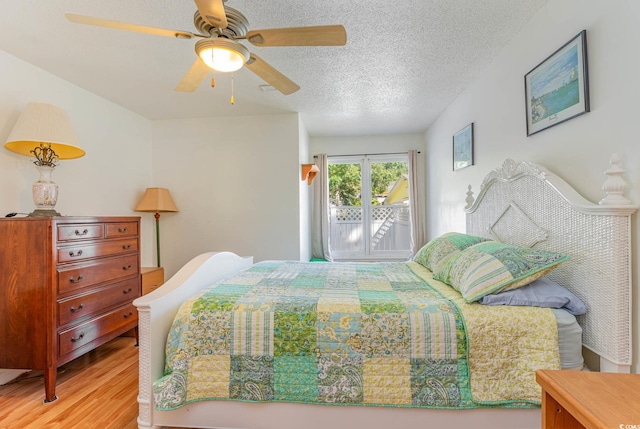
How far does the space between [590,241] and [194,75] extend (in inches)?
88.5

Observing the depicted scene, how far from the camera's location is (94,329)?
215 centimetres

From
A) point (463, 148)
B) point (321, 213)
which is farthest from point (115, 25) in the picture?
point (321, 213)

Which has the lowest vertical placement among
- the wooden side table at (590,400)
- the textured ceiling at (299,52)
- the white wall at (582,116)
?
the wooden side table at (590,400)

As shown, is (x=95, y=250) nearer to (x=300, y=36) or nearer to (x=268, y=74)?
(x=268, y=74)

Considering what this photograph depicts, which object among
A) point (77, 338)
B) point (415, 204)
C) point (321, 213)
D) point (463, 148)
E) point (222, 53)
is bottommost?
point (77, 338)

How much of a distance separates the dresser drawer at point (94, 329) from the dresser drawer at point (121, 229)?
1.96 ft

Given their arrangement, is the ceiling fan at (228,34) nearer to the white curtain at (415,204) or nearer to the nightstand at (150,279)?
the nightstand at (150,279)

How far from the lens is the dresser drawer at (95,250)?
1.95 m

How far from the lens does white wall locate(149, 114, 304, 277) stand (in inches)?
149

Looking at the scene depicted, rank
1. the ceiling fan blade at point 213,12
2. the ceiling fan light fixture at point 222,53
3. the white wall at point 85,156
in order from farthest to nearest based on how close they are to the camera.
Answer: the white wall at point 85,156
the ceiling fan light fixture at point 222,53
the ceiling fan blade at point 213,12

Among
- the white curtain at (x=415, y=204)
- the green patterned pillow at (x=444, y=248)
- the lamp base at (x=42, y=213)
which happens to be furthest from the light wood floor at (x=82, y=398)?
the white curtain at (x=415, y=204)

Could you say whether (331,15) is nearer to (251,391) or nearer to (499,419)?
(251,391)

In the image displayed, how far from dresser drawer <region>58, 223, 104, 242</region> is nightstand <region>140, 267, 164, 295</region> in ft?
3.49

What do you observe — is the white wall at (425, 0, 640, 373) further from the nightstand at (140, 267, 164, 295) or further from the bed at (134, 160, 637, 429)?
the nightstand at (140, 267, 164, 295)
